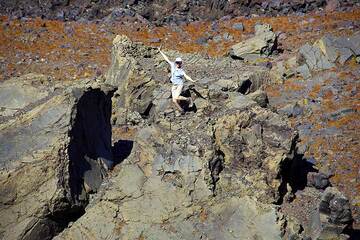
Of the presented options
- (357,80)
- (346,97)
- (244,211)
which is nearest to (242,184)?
(244,211)

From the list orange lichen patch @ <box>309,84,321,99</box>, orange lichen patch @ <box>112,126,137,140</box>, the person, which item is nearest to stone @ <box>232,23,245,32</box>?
orange lichen patch @ <box>309,84,321,99</box>

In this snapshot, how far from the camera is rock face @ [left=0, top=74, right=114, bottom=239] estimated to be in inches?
517

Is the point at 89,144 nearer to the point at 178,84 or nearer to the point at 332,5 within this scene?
the point at 178,84

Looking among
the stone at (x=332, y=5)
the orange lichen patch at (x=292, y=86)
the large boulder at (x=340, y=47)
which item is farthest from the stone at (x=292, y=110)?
the stone at (x=332, y=5)

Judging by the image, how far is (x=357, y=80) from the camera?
24.0m

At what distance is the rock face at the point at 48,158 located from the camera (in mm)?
13141

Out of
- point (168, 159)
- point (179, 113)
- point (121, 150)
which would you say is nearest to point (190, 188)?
point (168, 159)

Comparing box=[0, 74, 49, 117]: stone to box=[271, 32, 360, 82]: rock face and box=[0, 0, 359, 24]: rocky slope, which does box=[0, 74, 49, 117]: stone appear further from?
box=[0, 0, 359, 24]: rocky slope

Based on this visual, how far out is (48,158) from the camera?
13.5 metres

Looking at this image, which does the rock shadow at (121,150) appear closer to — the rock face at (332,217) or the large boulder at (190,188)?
the large boulder at (190,188)

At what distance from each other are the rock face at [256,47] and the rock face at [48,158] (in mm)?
14203

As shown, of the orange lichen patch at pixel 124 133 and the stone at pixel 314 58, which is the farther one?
the stone at pixel 314 58

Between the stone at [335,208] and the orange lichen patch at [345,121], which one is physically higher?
the stone at [335,208]

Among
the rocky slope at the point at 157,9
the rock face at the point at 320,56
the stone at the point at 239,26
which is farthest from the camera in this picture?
the rocky slope at the point at 157,9
